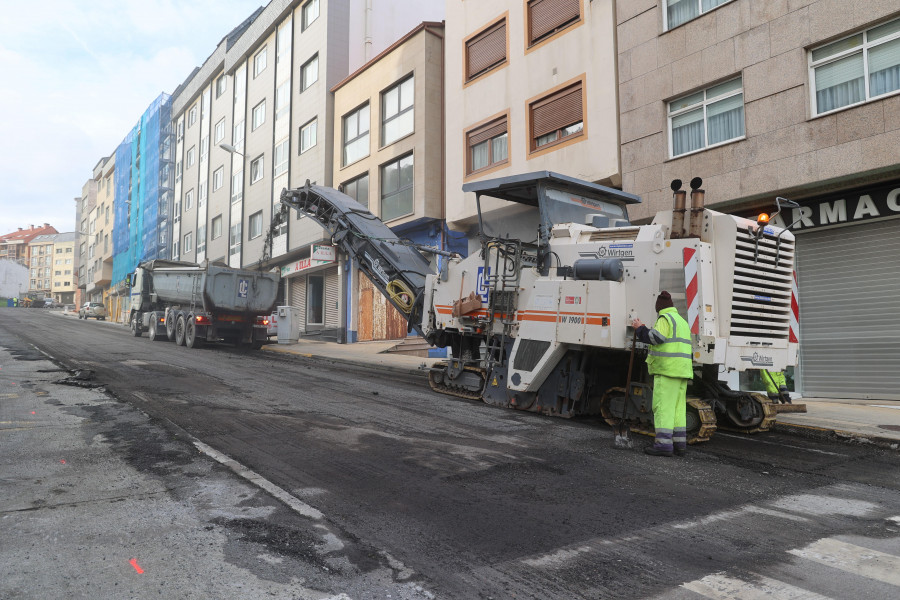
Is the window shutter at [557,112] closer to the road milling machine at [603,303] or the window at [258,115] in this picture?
the road milling machine at [603,303]

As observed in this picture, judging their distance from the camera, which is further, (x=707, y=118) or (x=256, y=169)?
(x=256, y=169)

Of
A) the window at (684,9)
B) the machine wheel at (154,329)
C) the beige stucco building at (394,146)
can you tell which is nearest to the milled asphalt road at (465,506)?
the window at (684,9)

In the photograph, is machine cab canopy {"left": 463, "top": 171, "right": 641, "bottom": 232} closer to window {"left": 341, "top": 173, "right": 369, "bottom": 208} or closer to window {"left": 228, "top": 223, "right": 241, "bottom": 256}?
window {"left": 341, "top": 173, "right": 369, "bottom": 208}

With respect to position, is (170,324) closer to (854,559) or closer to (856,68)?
(856,68)

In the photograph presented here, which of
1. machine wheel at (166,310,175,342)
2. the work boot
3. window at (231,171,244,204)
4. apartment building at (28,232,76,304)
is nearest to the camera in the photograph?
the work boot

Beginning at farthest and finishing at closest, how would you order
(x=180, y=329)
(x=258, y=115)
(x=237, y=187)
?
(x=237, y=187) < (x=258, y=115) < (x=180, y=329)

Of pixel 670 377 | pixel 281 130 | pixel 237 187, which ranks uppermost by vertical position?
pixel 281 130

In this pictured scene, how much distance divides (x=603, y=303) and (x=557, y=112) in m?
9.05

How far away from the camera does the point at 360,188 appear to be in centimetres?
2303

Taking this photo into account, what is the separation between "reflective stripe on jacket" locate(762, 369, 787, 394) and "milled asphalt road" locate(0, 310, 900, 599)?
0.58 m

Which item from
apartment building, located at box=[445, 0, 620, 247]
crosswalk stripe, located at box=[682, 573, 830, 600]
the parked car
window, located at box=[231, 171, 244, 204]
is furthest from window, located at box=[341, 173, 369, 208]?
the parked car

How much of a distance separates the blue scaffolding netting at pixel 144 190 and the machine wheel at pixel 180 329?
3000 cm

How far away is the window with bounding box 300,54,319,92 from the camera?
26.3m

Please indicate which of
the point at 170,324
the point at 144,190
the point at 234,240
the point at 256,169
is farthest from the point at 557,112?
the point at 144,190
